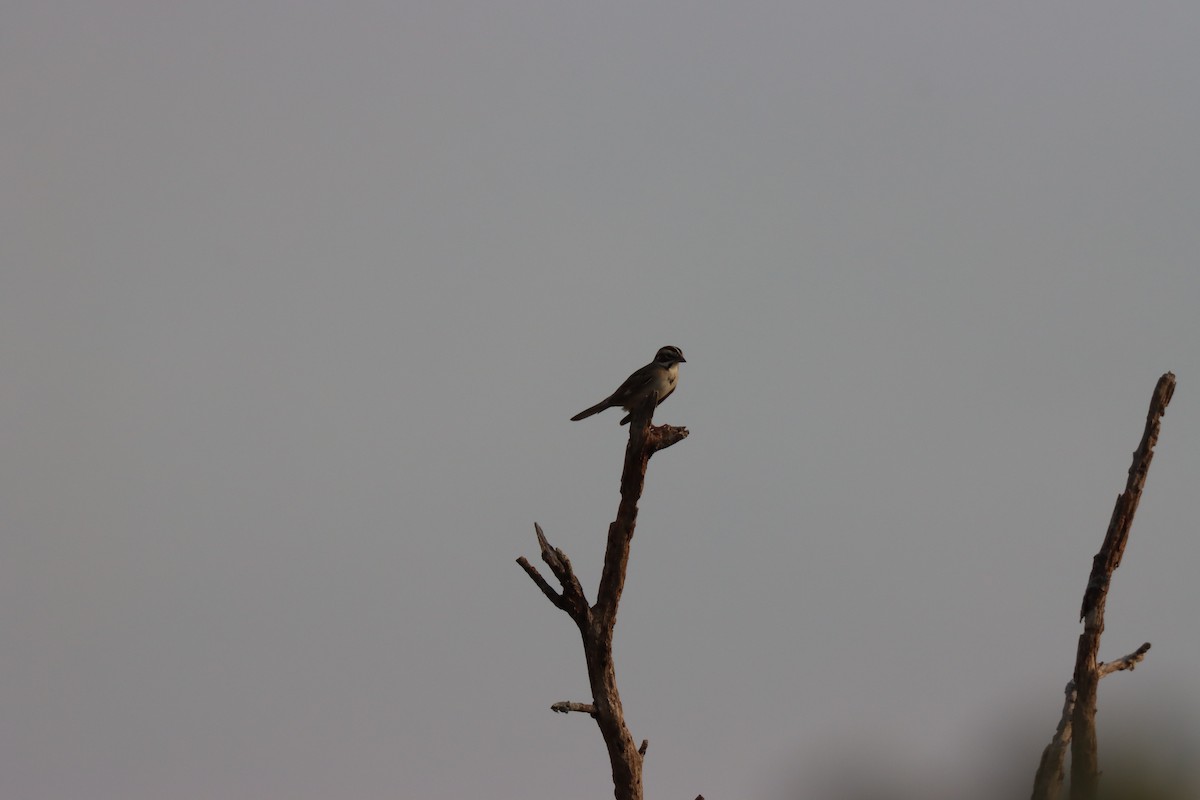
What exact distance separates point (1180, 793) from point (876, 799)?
2.90ft

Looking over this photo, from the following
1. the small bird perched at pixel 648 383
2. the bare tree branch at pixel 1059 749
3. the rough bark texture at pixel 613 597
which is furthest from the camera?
the small bird perched at pixel 648 383

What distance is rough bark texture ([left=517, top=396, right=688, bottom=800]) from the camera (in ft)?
50.3

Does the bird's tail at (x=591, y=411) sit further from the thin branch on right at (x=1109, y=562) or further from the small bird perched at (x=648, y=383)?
the thin branch on right at (x=1109, y=562)

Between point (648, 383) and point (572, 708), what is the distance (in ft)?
14.4

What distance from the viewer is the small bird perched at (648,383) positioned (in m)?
16.9

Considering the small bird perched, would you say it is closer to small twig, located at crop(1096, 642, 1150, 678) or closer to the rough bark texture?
the rough bark texture

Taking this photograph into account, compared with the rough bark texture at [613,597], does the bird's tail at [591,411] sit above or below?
above

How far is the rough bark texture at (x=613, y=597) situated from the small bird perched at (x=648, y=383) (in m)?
1.18

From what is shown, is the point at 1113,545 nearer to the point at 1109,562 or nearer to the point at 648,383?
the point at 1109,562

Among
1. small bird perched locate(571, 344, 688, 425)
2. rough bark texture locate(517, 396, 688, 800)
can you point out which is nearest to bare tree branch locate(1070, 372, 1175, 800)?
rough bark texture locate(517, 396, 688, 800)

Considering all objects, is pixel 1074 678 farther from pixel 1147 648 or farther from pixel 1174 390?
pixel 1174 390

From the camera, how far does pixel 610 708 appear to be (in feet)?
51.1

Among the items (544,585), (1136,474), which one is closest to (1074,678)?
(1136,474)

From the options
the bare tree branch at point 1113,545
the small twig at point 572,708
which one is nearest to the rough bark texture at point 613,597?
the small twig at point 572,708
